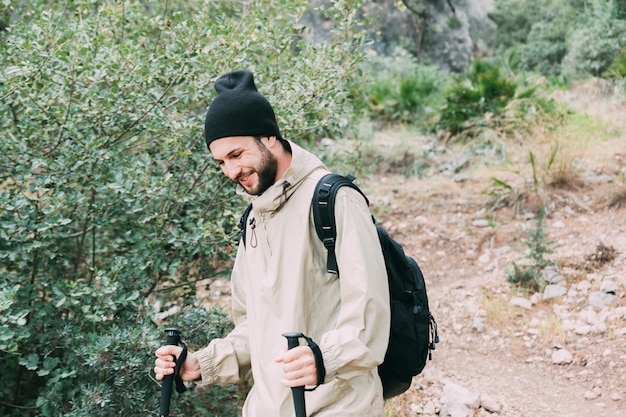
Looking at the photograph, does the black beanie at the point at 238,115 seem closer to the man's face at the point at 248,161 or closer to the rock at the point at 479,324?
the man's face at the point at 248,161

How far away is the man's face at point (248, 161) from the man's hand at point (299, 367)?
563mm

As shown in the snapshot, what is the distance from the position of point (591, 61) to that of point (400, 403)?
36.7 ft

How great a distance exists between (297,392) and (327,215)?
501mm

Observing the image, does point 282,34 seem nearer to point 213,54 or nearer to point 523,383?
point 213,54

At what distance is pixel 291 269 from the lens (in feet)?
6.23

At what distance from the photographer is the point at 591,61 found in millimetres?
13094

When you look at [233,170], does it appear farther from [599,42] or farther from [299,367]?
[599,42]

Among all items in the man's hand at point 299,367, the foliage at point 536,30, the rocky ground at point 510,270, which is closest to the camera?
the man's hand at point 299,367

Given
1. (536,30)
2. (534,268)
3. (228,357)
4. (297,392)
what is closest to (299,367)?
(297,392)

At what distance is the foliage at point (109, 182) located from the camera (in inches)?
121

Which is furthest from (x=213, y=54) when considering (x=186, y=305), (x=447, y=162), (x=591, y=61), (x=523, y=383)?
(x=591, y=61)

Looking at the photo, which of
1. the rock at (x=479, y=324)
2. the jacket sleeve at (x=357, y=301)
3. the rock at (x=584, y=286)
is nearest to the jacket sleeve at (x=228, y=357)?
the jacket sleeve at (x=357, y=301)

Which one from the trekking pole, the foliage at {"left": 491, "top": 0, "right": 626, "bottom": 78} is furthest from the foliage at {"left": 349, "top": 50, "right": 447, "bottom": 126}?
the trekking pole

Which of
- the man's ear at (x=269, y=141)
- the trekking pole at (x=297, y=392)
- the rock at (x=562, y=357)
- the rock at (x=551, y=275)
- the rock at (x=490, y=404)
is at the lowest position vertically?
the rock at (x=562, y=357)
